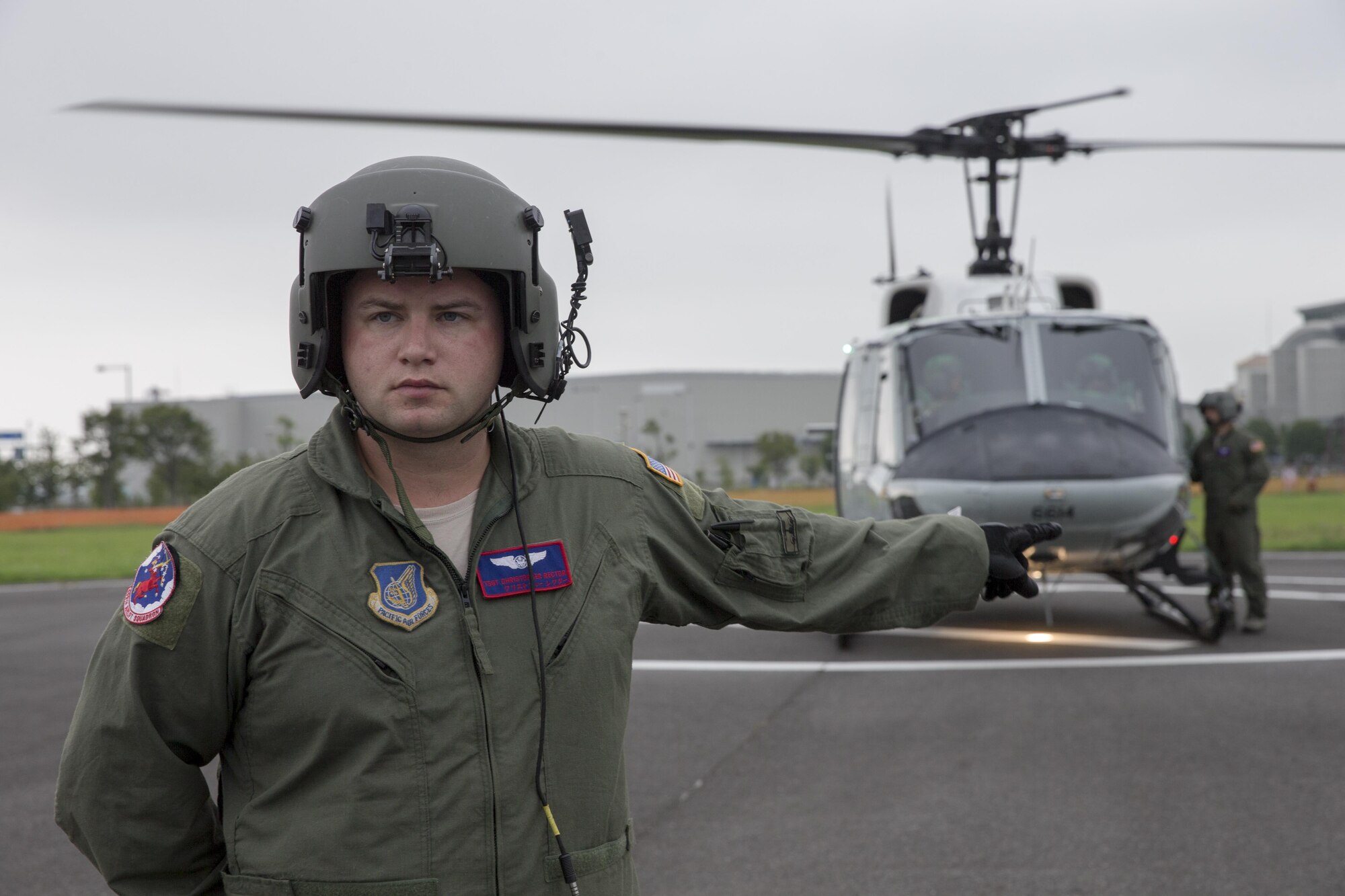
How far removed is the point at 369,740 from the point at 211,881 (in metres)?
0.38

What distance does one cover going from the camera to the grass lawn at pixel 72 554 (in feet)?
55.2

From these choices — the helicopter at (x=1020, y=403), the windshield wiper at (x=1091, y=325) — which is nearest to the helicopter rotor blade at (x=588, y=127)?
the helicopter at (x=1020, y=403)

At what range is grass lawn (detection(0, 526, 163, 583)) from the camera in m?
16.8

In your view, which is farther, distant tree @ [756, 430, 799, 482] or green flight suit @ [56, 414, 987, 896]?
distant tree @ [756, 430, 799, 482]

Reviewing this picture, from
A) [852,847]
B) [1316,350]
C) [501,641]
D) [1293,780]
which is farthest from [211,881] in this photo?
[1316,350]

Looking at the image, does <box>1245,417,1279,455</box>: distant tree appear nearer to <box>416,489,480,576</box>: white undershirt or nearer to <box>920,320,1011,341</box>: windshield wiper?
<box>920,320,1011,341</box>: windshield wiper

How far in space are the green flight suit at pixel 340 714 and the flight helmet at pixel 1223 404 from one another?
852 cm

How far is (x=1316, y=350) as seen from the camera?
62656 mm

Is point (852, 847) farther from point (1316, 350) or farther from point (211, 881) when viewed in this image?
point (1316, 350)

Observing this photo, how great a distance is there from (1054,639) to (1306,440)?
51.5m

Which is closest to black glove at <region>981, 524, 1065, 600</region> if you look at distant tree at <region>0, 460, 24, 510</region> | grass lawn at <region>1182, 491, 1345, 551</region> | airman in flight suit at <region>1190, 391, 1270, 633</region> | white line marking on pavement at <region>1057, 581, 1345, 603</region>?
airman in flight suit at <region>1190, 391, 1270, 633</region>

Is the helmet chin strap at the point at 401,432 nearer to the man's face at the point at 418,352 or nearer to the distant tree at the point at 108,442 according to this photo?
the man's face at the point at 418,352

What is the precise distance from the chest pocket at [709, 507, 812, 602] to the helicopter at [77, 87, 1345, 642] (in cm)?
509

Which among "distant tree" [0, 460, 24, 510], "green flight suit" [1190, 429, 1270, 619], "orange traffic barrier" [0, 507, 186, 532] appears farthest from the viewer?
"distant tree" [0, 460, 24, 510]
